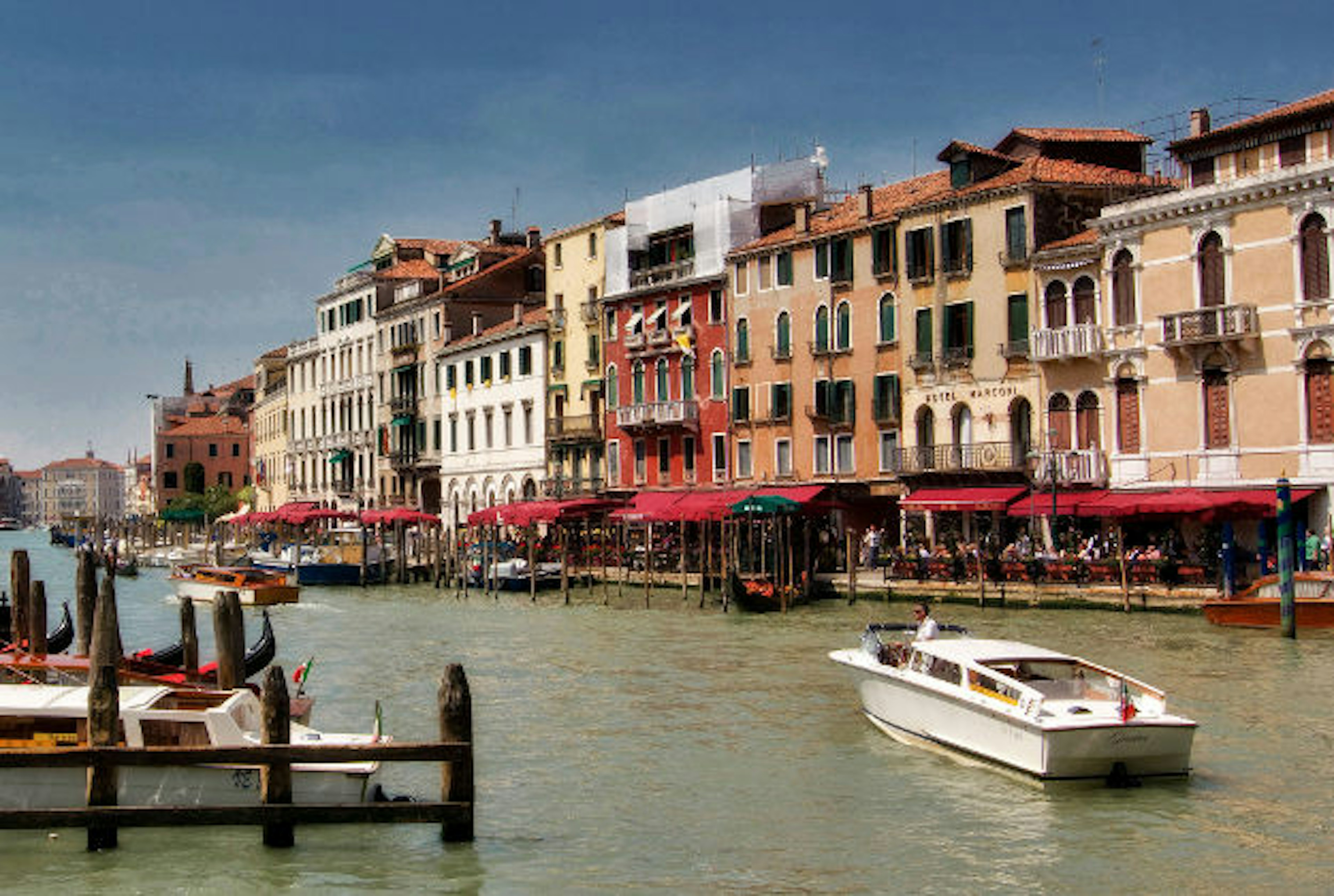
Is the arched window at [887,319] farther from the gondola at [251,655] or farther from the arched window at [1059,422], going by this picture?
the gondola at [251,655]

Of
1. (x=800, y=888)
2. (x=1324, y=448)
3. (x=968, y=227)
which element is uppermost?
(x=968, y=227)

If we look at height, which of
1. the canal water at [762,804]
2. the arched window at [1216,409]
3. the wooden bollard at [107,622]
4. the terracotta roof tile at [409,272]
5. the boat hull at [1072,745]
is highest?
the terracotta roof tile at [409,272]

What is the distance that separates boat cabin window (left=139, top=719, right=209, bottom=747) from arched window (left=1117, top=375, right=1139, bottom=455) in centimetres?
2585

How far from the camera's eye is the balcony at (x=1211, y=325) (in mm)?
33188

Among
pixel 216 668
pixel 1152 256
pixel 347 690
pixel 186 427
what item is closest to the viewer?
pixel 216 668

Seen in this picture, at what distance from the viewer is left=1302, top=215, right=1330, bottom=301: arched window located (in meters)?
32.2

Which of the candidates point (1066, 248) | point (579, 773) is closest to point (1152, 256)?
point (1066, 248)

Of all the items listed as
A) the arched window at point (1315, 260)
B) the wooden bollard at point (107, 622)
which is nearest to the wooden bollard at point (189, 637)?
the wooden bollard at point (107, 622)

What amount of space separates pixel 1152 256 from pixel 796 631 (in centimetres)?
1133

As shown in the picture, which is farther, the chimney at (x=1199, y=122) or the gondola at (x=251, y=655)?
the chimney at (x=1199, y=122)

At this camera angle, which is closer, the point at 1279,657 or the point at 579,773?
the point at 579,773

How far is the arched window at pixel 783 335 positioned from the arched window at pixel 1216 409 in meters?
14.6

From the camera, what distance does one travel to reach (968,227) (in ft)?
133

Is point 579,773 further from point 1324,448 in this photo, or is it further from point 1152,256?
point 1152,256
